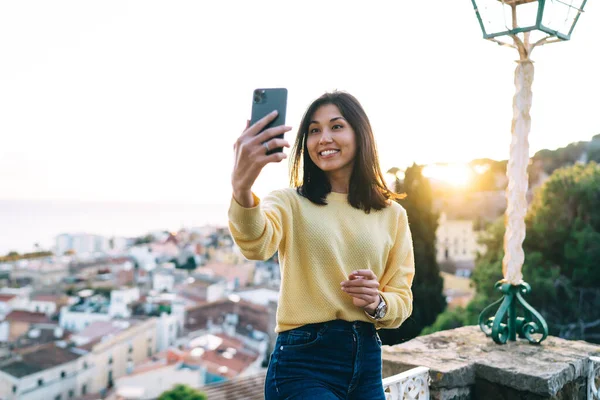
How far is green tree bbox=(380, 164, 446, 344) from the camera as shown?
10.8m

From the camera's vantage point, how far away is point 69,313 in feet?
130

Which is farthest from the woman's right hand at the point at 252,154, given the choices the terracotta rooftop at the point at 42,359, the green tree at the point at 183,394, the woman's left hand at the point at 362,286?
the terracotta rooftop at the point at 42,359

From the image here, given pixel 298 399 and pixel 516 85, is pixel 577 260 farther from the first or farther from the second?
pixel 298 399

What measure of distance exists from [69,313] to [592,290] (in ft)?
120

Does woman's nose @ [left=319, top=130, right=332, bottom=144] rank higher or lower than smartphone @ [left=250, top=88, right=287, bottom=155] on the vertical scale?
lower

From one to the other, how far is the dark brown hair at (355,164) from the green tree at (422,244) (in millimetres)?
9236

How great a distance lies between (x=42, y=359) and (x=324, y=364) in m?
34.5

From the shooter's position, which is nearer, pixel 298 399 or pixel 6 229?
pixel 298 399

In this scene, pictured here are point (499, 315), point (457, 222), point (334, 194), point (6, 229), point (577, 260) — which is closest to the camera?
point (334, 194)

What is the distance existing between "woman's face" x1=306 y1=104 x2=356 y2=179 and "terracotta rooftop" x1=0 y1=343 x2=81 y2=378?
110 ft

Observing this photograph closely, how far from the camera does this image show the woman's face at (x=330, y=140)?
1.48m

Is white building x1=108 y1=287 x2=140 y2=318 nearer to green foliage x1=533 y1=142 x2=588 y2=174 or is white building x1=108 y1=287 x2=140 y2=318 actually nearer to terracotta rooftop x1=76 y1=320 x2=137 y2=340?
terracotta rooftop x1=76 y1=320 x2=137 y2=340

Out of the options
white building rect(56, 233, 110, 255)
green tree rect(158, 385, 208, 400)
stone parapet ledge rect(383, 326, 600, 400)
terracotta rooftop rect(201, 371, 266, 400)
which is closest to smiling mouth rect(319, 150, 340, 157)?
stone parapet ledge rect(383, 326, 600, 400)

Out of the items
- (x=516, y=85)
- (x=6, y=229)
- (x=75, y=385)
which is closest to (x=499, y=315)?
(x=516, y=85)
